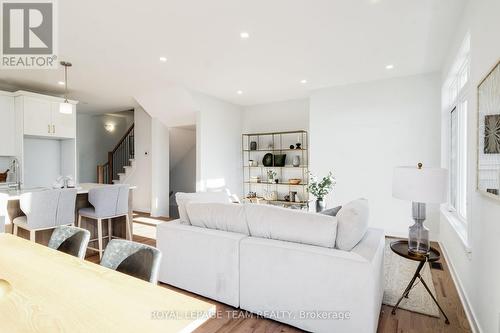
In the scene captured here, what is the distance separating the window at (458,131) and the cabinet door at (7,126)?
21.6 feet

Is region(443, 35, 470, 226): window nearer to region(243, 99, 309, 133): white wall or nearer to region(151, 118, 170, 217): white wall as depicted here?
region(243, 99, 309, 133): white wall

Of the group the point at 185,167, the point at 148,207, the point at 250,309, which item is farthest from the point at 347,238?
the point at 185,167

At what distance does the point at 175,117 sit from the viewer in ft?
19.5

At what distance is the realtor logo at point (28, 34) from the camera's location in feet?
8.21

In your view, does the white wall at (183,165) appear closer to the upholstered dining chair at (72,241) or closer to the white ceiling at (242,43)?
the white ceiling at (242,43)

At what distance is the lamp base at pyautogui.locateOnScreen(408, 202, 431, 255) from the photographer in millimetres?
2115

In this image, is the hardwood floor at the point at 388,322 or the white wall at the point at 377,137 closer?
the hardwood floor at the point at 388,322

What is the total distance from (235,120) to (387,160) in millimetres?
3533

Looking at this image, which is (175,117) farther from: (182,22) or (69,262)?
(69,262)

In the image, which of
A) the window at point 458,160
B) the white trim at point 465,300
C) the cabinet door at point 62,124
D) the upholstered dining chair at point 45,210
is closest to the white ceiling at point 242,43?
the cabinet door at point 62,124

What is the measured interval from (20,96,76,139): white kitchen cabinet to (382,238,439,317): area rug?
5818mm

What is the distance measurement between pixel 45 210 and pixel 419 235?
145 inches

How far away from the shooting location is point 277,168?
6305 mm

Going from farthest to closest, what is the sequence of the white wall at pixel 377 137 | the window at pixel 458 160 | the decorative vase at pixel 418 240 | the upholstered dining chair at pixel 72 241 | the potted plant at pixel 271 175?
the potted plant at pixel 271 175 < the white wall at pixel 377 137 < the window at pixel 458 160 < the decorative vase at pixel 418 240 < the upholstered dining chair at pixel 72 241
